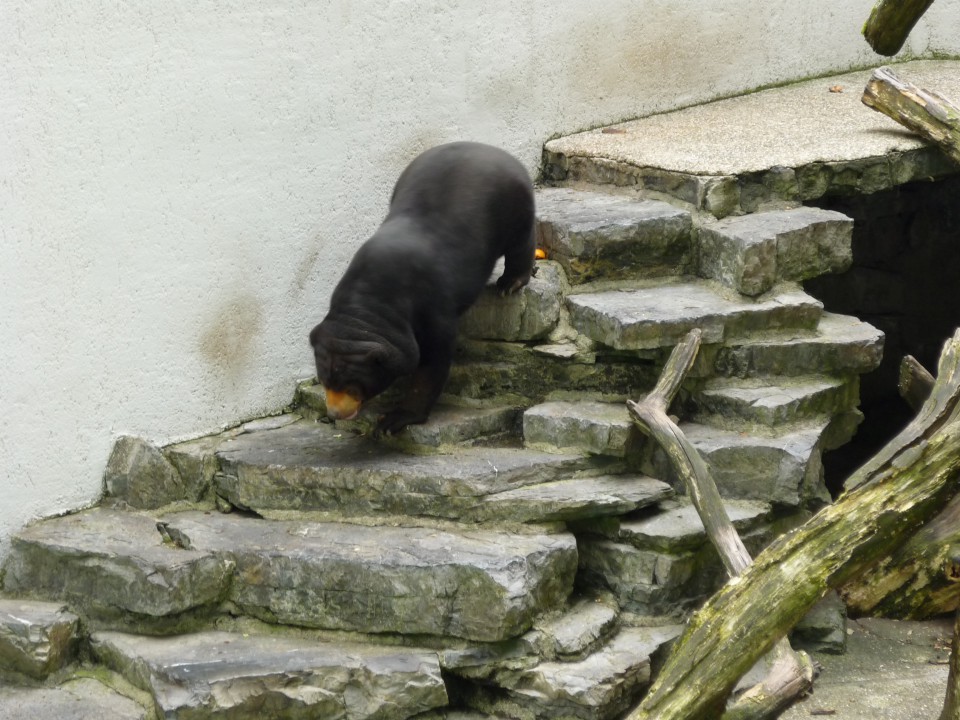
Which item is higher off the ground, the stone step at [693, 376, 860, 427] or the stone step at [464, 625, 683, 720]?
the stone step at [693, 376, 860, 427]

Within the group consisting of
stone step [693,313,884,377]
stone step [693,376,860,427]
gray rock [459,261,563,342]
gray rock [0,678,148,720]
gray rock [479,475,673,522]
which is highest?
gray rock [459,261,563,342]

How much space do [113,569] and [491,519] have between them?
1472mm

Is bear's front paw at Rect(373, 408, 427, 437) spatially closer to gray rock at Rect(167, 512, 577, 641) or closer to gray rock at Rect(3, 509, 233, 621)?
gray rock at Rect(167, 512, 577, 641)

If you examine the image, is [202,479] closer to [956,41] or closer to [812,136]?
[812,136]

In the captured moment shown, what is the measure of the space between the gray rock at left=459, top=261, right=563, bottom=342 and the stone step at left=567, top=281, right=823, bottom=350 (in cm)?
11

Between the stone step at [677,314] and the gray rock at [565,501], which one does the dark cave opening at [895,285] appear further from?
the gray rock at [565,501]

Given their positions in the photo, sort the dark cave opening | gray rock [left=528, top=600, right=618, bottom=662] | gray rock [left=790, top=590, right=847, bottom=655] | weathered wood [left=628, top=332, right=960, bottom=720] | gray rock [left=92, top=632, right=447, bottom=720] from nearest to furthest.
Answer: weathered wood [left=628, top=332, right=960, bottom=720], gray rock [left=92, top=632, right=447, bottom=720], gray rock [left=528, top=600, right=618, bottom=662], gray rock [left=790, top=590, right=847, bottom=655], the dark cave opening

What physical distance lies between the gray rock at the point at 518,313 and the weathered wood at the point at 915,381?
149cm

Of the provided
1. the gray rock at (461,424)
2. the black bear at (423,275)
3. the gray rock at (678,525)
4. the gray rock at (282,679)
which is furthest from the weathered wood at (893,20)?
the gray rock at (282,679)

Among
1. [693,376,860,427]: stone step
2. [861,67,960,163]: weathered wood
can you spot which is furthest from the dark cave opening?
[693,376,860,427]: stone step

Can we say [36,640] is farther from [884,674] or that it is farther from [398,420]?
[884,674]

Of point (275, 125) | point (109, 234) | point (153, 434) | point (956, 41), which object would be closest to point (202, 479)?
point (153, 434)

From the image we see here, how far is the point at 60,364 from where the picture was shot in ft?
16.9

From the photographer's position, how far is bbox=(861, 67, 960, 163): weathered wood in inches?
244
